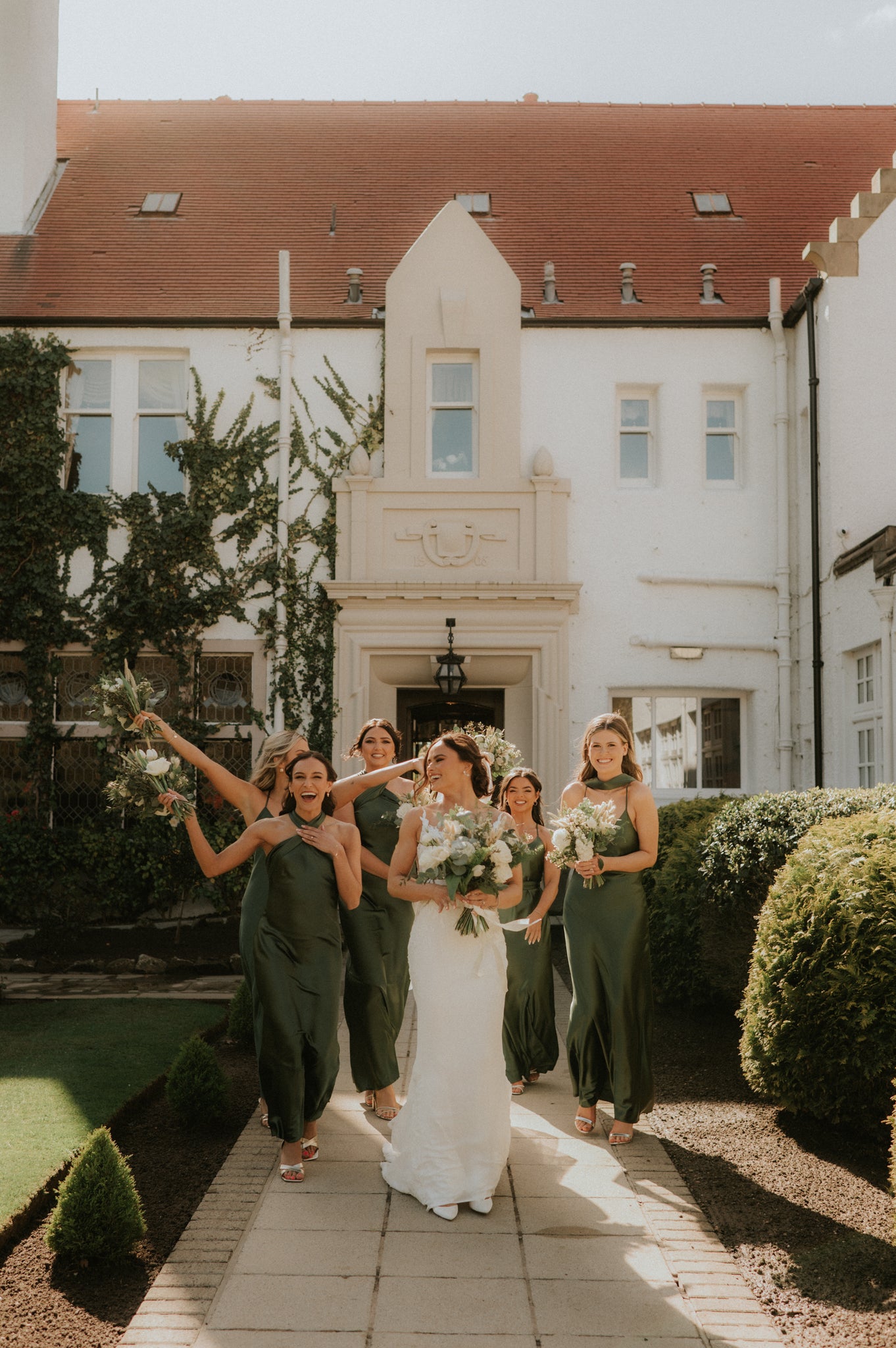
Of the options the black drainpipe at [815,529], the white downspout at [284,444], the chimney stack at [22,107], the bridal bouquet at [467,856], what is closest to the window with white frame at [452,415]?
the white downspout at [284,444]

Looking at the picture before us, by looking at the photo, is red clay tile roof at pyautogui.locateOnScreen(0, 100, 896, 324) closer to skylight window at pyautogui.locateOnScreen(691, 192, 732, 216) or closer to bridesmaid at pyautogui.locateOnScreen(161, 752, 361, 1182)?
skylight window at pyautogui.locateOnScreen(691, 192, 732, 216)

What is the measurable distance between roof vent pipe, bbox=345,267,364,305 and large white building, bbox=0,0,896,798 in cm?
3

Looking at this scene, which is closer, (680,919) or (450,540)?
(680,919)

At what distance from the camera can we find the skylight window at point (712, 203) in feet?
52.9

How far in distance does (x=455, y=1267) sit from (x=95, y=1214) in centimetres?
128

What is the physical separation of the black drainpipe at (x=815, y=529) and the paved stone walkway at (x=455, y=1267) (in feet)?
27.9

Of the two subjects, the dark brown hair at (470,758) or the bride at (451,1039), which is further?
the dark brown hair at (470,758)

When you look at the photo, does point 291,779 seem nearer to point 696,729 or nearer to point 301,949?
point 301,949

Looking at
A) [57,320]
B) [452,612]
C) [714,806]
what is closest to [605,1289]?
[714,806]

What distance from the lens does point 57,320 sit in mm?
14266

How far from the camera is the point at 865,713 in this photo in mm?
12430

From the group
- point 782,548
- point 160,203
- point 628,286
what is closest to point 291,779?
point 782,548

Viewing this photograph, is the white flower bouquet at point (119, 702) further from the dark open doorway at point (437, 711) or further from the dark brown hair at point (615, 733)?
the dark open doorway at point (437, 711)

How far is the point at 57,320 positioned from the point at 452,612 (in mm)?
5967
